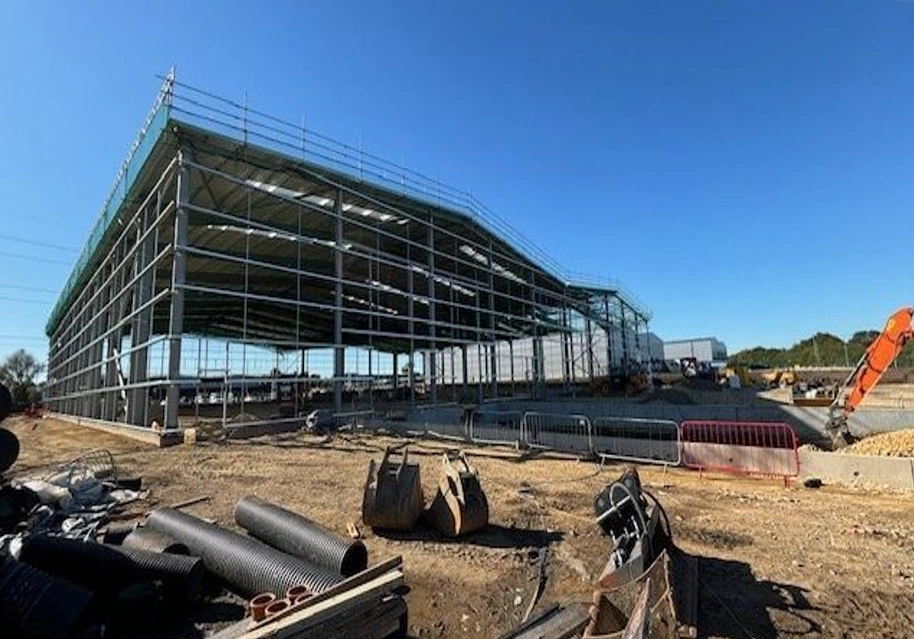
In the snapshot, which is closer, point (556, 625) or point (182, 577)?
point (556, 625)

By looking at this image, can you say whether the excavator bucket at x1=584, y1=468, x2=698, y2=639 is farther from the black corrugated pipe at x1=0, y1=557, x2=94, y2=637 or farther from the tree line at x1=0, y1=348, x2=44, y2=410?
the tree line at x1=0, y1=348, x2=44, y2=410

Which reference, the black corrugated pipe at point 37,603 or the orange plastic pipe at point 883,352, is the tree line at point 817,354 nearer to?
the orange plastic pipe at point 883,352

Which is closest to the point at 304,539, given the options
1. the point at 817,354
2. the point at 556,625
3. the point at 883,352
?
Answer: the point at 556,625

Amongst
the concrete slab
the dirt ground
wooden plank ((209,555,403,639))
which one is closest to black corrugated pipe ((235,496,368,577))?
the dirt ground

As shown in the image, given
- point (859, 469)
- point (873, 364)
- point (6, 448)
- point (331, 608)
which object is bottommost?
point (859, 469)

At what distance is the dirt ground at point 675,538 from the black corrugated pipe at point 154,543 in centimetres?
94

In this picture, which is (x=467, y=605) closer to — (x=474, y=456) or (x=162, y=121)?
(x=474, y=456)

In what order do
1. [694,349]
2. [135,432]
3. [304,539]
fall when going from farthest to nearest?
[694,349] < [135,432] < [304,539]

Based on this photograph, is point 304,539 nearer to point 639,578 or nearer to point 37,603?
point 37,603

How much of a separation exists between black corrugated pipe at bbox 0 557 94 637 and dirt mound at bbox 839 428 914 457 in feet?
47.2

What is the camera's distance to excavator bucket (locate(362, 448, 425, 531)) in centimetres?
675

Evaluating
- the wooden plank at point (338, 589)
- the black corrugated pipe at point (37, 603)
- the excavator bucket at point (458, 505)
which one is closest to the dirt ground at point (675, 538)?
the excavator bucket at point (458, 505)

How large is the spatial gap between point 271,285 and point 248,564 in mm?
35008

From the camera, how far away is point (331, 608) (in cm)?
369
